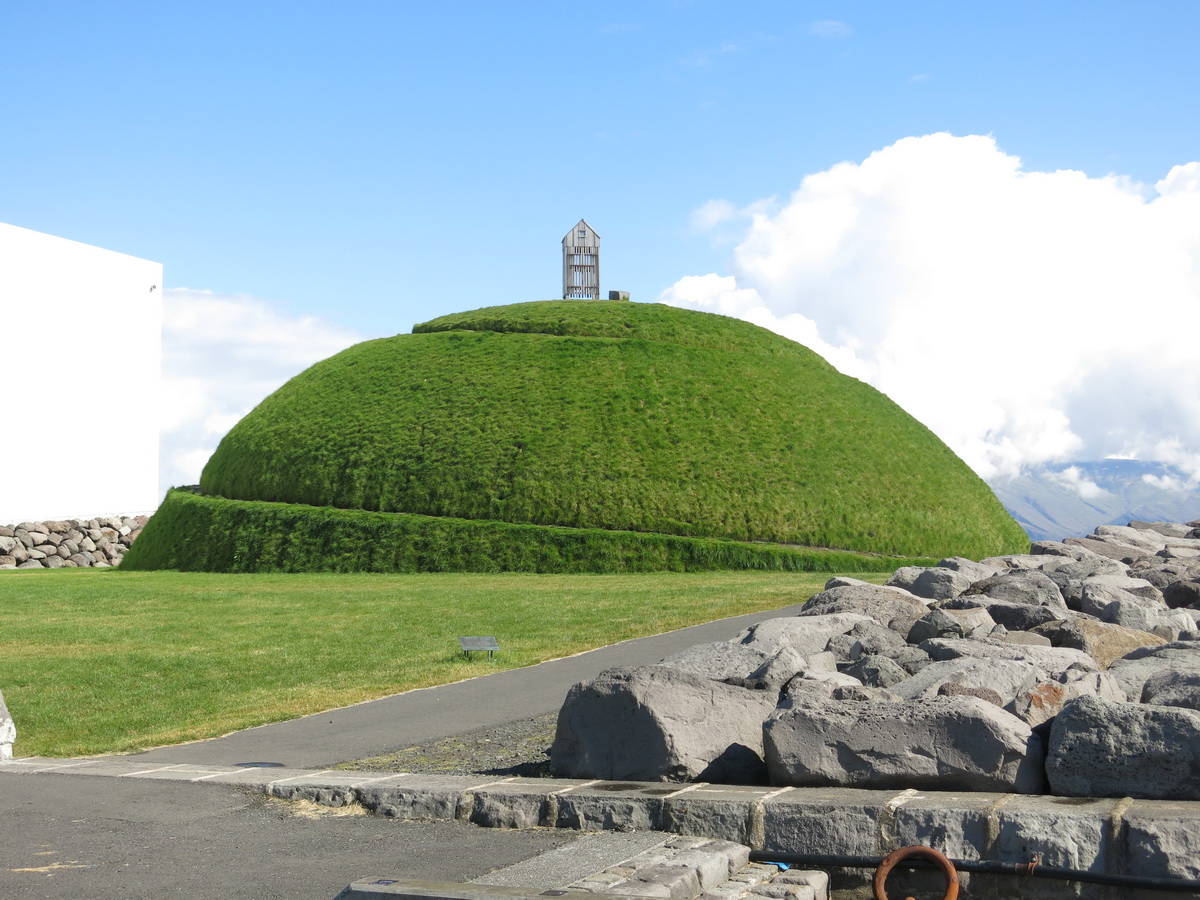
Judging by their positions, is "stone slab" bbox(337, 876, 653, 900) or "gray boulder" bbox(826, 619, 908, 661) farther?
"gray boulder" bbox(826, 619, 908, 661)

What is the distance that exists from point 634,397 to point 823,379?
7956 mm

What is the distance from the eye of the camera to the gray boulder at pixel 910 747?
525 cm

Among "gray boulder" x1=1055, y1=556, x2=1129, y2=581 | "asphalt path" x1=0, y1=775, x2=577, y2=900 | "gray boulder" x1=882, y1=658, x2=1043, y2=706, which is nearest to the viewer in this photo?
"asphalt path" x1=0, y1=775, x2=577, y2=900

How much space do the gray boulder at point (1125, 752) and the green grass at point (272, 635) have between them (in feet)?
22.8

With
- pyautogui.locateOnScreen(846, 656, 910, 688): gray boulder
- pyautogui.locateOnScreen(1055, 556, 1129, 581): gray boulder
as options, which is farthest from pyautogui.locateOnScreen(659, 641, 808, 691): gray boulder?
pyautogui.locateOnScreen(1055, 556, 1129, 581): gray boulder

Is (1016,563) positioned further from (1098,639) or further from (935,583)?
(1098,639)

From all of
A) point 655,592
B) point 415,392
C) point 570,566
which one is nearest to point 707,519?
point 570,566

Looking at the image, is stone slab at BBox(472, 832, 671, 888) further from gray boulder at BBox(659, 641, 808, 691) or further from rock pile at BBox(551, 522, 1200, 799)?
gray boulder at BBox(659, 641, 808, 691)

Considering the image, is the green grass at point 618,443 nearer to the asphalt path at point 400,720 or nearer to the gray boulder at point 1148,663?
the asphalt path at point 400,720

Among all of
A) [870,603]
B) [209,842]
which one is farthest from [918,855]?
[870,603]

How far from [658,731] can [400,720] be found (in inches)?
158

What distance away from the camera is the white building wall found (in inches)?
1403

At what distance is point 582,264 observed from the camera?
45.7m

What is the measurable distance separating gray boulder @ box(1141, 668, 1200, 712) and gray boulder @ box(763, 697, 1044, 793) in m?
1.12
